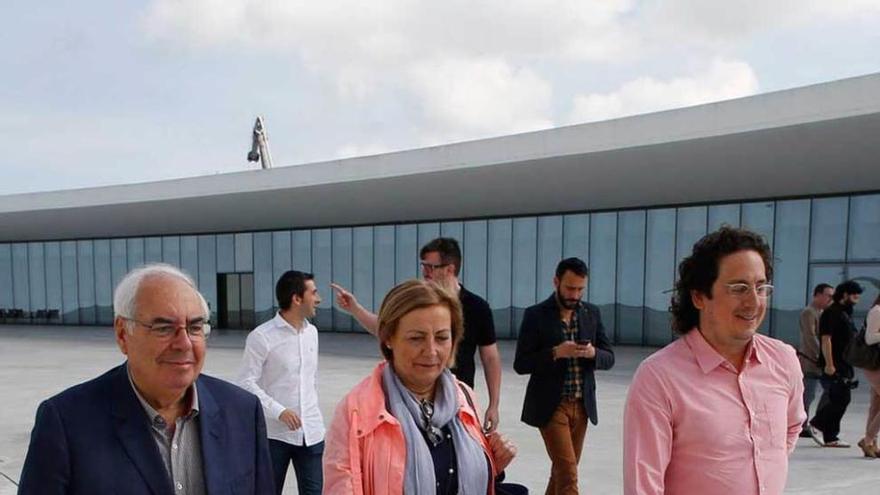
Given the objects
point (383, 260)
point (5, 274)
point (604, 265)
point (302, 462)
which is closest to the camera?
point (302, 462)

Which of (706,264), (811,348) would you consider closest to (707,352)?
(706,264)

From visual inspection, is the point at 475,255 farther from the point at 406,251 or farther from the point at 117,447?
the point at 117,447

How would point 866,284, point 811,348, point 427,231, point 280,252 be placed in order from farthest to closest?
point 280,252
point 427,231
point 866,284
point 811,348

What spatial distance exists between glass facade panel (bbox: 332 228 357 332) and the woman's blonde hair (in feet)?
69.6

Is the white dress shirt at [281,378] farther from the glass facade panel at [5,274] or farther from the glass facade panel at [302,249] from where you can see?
the glass facade panel at [5,274]

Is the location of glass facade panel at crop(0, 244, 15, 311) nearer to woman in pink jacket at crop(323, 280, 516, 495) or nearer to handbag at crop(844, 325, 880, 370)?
handbag at crop(844, 325, 880, 370)

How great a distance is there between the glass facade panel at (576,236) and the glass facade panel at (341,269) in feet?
26.1

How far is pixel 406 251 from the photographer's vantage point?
2198cm

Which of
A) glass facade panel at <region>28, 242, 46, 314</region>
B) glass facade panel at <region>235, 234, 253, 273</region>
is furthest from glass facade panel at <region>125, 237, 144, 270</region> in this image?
glass facade panel at <region>28, 242, 46, 314</region>

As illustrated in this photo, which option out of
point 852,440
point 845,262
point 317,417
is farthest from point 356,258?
point 317,417

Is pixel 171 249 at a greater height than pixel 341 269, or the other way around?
pixel 171 249

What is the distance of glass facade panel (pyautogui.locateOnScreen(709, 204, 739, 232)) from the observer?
647 inches

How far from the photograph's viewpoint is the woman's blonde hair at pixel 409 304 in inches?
79.1

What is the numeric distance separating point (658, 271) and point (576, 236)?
258 cm
